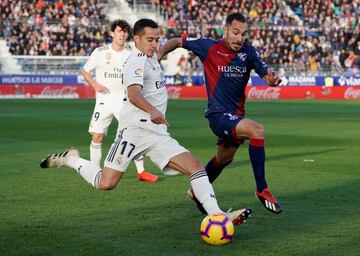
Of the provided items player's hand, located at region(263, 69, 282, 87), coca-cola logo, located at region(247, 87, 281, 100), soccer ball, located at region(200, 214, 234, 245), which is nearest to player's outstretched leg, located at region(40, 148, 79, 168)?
player's hand, located at region(263, 69, 282, 87)

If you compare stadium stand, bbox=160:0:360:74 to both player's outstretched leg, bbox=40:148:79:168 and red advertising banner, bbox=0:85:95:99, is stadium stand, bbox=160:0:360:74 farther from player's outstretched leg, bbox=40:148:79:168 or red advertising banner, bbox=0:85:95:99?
player's outstretched leg, bbox=40:148:79:168

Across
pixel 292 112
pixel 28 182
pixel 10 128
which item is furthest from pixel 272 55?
pixel 28 182

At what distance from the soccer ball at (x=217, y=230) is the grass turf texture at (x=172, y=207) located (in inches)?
2.8

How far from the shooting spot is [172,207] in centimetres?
973

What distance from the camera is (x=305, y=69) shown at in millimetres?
49844

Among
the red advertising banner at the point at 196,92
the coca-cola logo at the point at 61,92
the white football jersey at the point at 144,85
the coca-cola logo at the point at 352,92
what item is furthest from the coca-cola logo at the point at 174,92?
the white football jersey at the point at 144,85

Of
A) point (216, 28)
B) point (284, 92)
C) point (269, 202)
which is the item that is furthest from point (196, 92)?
point (269, 202)

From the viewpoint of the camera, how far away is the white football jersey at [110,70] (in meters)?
13.4

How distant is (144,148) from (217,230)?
132 cm

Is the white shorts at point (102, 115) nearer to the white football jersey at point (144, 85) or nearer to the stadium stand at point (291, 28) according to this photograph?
the white football jersey at point (144, 85)

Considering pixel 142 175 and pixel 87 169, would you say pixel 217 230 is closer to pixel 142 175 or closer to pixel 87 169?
pixel 87 169

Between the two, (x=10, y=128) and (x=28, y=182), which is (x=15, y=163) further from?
(x=10, y=128)

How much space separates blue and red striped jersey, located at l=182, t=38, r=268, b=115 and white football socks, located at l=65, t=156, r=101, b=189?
1598 mm

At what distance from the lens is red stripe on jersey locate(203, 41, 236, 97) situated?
957 cm
